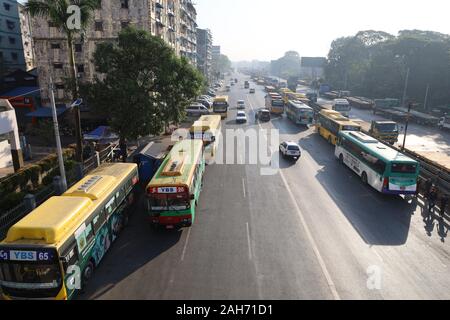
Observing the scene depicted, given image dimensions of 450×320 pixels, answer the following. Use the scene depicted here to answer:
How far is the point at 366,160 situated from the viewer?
27.0 meters

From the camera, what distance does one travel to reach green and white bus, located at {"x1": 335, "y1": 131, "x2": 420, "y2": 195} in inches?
923

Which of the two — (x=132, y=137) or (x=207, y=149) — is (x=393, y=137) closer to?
(x=207, y=149)

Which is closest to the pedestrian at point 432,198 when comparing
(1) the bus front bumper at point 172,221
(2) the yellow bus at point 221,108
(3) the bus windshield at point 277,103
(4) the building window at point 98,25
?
(1) the bus front bumper at point 172,221

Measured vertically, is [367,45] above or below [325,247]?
above

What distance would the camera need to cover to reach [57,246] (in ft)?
38.9

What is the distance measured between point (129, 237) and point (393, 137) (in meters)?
34.9

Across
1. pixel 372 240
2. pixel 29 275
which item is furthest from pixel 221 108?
pixel 29 275

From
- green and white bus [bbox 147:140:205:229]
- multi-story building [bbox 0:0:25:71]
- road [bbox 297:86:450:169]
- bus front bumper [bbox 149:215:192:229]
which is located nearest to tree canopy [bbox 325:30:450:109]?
road [bbox 297:86:450:169]

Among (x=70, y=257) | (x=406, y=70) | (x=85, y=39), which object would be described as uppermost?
(x=85, y=39)

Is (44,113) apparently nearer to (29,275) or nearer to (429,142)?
(29,275)

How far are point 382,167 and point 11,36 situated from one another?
2943 inches

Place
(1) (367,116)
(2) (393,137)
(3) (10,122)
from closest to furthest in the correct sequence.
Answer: (3) (10,122), (2) (393,137), (1) (367,116)
